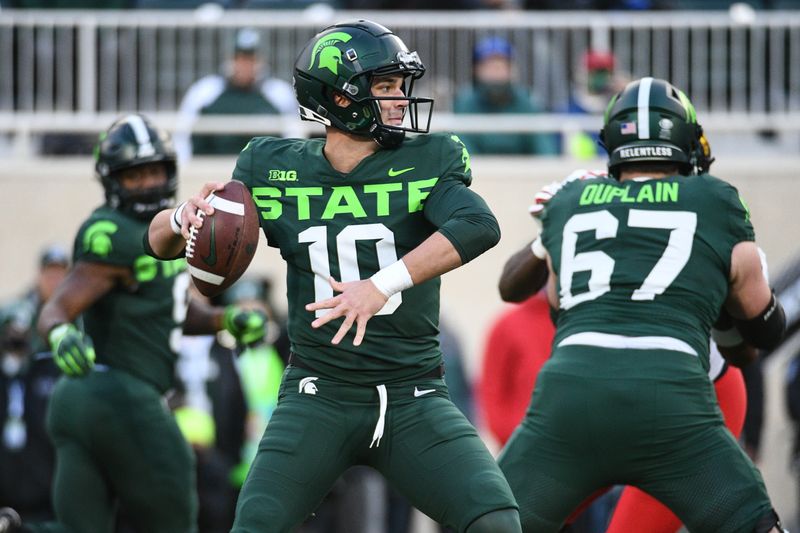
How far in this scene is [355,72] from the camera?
16.9 ft

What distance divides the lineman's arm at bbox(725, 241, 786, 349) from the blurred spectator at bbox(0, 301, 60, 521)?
5906 millimetres

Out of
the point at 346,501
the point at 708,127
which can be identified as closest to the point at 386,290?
the point at 346,501

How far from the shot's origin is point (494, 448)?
37.0 feet

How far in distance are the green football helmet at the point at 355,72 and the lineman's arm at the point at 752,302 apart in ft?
3.98

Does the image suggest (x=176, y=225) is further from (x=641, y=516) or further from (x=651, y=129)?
(x=641, y=516)

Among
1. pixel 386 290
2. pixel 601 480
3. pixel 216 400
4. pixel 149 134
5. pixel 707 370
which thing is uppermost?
pixel 149 134

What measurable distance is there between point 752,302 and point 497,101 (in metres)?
6.11

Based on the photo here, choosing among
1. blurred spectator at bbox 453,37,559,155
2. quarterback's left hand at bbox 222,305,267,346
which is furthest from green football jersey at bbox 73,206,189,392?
blurred spectator at bbox 453,37,559,155

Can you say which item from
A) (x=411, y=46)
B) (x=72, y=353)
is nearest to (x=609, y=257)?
(x=72, y=353)

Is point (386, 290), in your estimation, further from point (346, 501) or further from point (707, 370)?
point (346, 501)

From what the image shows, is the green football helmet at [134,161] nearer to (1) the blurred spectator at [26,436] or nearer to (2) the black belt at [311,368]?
(2) the black belt at [311,368]

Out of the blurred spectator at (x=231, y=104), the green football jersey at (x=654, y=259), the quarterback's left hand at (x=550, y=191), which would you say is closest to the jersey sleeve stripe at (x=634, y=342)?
the green football jersey at (x=654, y=259)

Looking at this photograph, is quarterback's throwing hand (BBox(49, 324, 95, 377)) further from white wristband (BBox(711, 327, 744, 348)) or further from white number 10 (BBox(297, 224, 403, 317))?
white wristband (BBox(711, 327, 744, 348))

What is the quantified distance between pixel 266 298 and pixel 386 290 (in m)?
6.56
